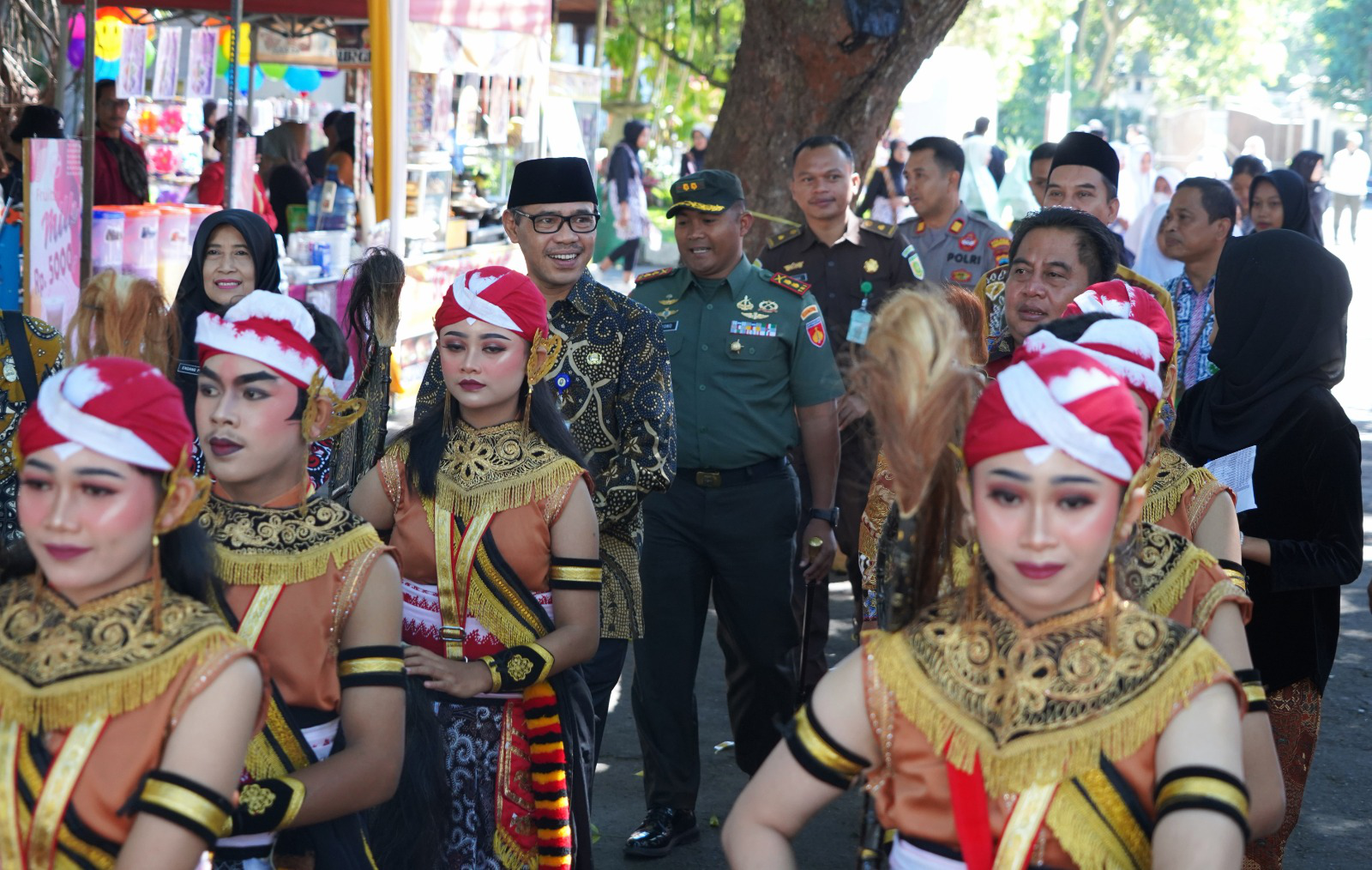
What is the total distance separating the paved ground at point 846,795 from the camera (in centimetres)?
503

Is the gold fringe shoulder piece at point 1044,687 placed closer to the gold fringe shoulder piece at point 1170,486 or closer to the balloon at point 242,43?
the gold fringe shoulder piece at point 1170,486

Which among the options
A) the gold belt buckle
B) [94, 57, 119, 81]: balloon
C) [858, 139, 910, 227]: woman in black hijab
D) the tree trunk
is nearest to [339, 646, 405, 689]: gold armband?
the gold belt buckle

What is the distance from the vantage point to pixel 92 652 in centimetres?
230

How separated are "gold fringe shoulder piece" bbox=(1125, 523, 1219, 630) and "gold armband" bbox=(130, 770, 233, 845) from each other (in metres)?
1.72

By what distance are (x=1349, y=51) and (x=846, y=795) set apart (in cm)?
6965

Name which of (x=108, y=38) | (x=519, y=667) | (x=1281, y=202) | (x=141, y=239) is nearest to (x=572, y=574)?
(x=519, y=667)

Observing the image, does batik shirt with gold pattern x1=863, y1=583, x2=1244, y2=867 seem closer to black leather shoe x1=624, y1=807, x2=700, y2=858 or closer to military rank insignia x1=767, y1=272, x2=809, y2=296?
black leather shoe x1=624, y1=807, x2=700, y2=858

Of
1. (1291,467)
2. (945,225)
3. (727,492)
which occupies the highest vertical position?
(945,225)

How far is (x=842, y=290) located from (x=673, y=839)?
280 centimetres

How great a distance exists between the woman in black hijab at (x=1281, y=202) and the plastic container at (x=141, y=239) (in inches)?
241

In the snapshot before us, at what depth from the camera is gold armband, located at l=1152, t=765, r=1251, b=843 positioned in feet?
7.06

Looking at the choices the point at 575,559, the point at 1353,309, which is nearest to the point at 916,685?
the point at 575,559

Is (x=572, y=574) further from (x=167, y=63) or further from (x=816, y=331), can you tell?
(x=167, y=63)

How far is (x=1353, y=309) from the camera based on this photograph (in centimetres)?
2038
